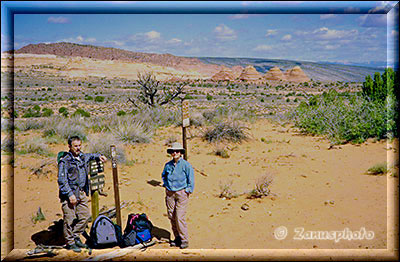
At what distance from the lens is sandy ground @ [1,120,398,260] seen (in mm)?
4801

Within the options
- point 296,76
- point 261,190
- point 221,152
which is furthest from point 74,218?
point 296,76

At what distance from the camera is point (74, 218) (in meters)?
4.23

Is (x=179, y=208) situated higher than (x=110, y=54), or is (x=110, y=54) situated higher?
(x=110, y=54)

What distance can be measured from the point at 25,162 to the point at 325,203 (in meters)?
6.38

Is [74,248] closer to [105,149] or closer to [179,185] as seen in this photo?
[179,185]

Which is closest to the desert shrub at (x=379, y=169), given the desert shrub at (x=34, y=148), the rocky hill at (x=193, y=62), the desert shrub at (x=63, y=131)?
the desert shrub at (x=34, y=148)

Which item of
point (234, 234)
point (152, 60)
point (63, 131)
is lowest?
point (234, 234)

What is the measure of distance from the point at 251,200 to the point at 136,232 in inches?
99.0

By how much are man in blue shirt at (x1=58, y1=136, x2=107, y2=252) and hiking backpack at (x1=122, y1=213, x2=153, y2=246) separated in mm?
510

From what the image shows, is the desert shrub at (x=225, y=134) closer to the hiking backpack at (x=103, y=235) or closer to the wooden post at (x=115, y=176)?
the wooden post at (x=115, y=176)

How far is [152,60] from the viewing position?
79.9 m

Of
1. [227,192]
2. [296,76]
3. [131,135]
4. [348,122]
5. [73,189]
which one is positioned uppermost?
[296,76]

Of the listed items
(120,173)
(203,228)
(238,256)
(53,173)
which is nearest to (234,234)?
(203,228)

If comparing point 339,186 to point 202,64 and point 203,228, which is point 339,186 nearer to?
point 203,228
